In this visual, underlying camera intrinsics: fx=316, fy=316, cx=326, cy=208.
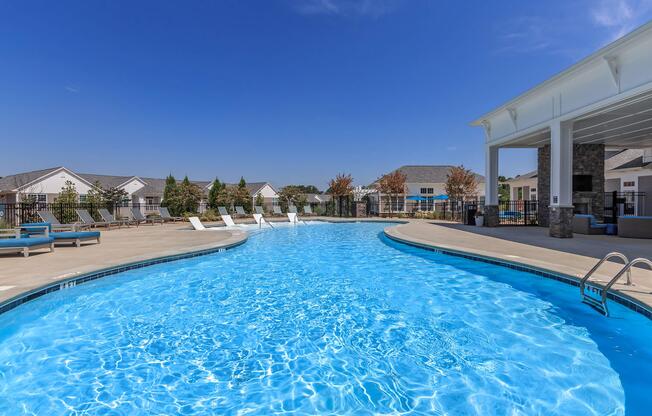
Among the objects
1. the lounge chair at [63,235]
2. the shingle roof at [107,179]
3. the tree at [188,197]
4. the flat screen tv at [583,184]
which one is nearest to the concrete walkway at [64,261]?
the lounge chair at [63,235]

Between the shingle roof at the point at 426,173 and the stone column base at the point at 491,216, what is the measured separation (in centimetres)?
2542

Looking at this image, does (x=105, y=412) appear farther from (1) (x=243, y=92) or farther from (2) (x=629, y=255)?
(1) (x=243, y=92)

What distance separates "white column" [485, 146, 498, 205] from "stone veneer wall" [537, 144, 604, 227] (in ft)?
7.36

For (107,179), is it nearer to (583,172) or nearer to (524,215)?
(524,215)

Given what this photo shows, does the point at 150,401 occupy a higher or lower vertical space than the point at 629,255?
lower

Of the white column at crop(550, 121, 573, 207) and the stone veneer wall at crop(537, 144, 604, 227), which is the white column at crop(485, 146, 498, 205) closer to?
the stone veneer wall at crop(537, 144, 604, 227)

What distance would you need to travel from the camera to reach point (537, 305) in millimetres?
5152

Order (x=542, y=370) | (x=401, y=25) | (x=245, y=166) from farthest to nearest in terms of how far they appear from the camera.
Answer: (x=245, y=166) < (x=401, y=25) < (x=542, y=370)

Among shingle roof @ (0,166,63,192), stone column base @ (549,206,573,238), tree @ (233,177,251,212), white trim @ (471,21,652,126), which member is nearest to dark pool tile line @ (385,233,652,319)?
stone column base @ (549,206,573,238)

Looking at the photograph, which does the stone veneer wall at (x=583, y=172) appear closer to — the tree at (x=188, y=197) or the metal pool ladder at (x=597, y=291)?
the metal pool ladder at (x=597, y=291)

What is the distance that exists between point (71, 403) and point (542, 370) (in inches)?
176

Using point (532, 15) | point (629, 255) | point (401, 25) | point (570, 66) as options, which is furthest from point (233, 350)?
point (401, 25)

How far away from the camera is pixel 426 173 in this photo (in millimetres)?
42000

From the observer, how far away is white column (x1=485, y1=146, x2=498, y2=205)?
1523 centimetres
